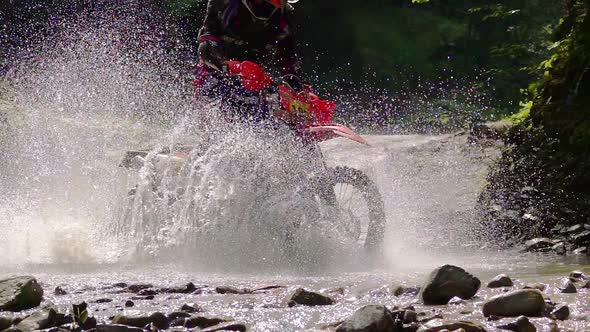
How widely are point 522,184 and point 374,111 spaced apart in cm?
1014

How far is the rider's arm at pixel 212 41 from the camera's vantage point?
6.45m

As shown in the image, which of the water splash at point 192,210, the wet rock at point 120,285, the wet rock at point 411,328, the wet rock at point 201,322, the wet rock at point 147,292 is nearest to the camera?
the wet rock at point 411,328

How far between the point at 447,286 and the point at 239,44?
11.4 ft

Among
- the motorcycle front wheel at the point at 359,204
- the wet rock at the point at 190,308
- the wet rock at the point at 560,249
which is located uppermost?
the motorcycle front wheel at the point at 359,204

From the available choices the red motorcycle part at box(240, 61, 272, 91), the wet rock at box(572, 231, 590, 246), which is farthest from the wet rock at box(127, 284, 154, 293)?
the wet rock at box(572, 231, 590, 246)

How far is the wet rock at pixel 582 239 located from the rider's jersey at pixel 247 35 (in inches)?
99.9

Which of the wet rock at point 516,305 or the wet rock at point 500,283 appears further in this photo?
the wet rock at point 500,283

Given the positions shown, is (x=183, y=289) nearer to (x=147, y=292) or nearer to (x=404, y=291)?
(x=147, y=292)

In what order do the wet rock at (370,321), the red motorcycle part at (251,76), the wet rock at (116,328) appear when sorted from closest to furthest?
1. the wet rock at (370,321)
2. the wet rock at (116,328)
3. the red motorcycle part at (251,76)

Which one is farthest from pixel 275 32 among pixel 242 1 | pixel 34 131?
pixel 34 131

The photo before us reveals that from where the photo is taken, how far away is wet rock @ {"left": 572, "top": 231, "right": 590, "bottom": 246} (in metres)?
6.18

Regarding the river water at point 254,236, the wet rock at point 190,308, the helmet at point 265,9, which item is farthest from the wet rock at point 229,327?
the helmet at point 265,9

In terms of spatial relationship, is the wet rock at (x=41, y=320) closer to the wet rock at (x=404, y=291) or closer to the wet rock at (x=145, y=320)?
the wet rock at (x=145, y=320)

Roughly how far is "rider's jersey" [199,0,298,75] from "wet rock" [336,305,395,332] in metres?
3.66
